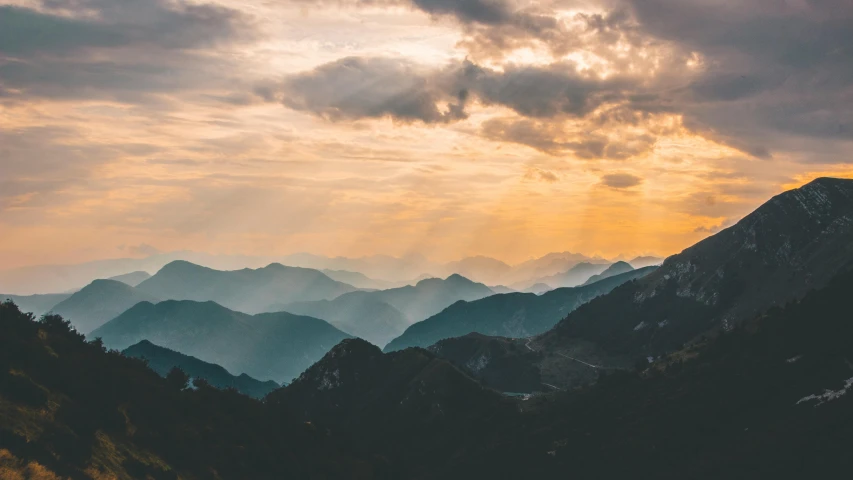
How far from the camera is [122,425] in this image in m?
109

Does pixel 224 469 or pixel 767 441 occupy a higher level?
pixel 224 469

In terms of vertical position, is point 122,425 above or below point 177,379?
above

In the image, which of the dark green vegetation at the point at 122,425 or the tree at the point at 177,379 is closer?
the dark green vegetation at the point at 122,425

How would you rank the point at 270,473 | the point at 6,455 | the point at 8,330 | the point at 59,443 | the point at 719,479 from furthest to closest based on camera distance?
the point at 719,479, the point at 270,473, the point at 8,330, the point at 59,443, the point at 6,455

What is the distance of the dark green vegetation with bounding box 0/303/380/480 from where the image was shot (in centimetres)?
8606

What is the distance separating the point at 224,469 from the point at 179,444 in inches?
386

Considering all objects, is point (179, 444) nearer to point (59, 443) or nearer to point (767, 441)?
point (59, 443)

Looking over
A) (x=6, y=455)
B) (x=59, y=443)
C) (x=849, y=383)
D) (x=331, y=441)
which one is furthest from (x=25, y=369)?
(x=849, y=383)

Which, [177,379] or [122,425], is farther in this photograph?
[177,379]

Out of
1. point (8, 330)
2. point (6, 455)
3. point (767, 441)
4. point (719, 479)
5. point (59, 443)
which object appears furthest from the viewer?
point (767, 441)

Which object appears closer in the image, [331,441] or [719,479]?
[719,479]

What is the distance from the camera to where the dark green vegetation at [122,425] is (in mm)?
86062

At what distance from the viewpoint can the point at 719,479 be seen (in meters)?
170

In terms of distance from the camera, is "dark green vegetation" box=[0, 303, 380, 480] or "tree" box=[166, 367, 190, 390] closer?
"dark green vegetation" box=[0, 303, 380, 480]
